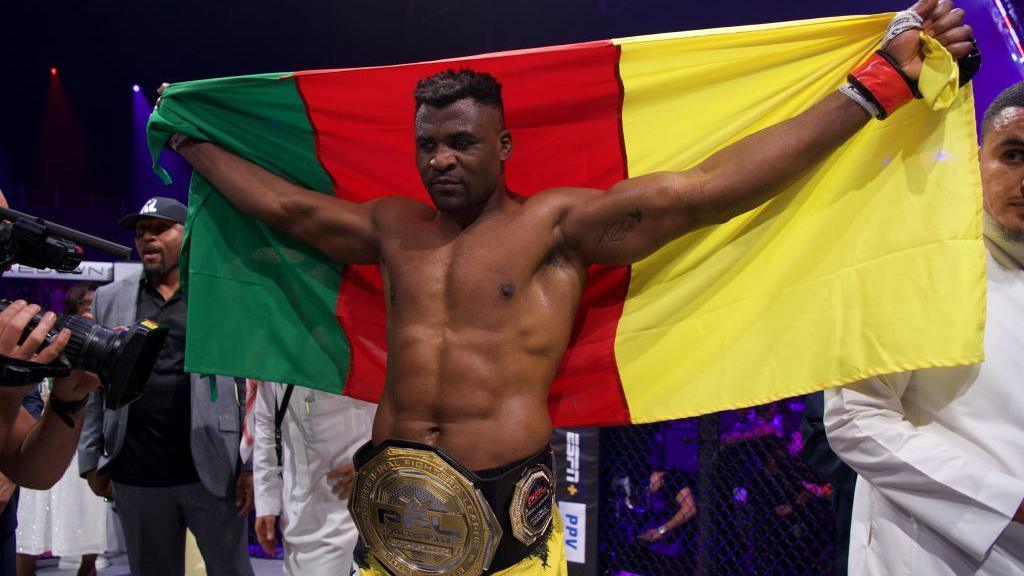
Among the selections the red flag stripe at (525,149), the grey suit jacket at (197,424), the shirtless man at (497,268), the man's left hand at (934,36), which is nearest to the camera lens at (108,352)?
the shirtless man at (497,268)

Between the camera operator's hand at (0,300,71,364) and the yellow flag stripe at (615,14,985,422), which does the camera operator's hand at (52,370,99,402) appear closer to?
the camera operator's hand at (0,300,71,364)

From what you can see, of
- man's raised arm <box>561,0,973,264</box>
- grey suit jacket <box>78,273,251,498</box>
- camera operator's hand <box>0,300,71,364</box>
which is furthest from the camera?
grey suit jacket <box>78,273,251,498</box>

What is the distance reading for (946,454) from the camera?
147 centimetres

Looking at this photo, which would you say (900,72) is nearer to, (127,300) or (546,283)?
(546,283)

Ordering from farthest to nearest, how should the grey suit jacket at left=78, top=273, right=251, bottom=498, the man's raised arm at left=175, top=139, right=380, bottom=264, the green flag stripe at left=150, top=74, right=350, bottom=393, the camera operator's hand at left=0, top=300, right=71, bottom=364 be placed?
the grey suit jacket at left=78, top=273, right=251, bottom=498
the green flag stripe at left=150, top=74, right=350, bottom=393
the man's raised arm at left=175, top=139, right=380, bottom=264
the camera operator's hand at left=0, top=300, right=71, bottom=364

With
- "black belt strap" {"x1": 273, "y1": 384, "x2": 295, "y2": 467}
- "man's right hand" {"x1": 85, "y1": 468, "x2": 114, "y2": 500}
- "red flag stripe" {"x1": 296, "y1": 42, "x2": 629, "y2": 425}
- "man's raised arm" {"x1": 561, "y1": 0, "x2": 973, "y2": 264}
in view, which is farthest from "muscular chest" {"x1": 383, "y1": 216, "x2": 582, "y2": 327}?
"man's right hand" {"x1": 85, "y1": 468, "x2": 114, "y2": 500}

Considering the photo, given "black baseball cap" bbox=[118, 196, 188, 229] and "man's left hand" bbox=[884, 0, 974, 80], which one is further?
"black baseball cap" bbox=[118, 196, 188, 229]

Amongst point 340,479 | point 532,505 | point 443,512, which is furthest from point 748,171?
point 340,479

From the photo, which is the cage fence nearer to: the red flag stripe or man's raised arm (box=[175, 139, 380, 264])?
the red flag stripe

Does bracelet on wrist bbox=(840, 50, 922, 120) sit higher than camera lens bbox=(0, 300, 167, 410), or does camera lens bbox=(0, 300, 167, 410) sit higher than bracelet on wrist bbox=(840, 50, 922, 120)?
bracelet on wrist bbox=(840, 50, 922, 120)

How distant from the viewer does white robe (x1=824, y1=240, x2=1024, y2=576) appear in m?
1.44

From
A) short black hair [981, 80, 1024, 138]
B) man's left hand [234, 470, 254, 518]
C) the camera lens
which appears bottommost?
man's left hand [234, 470, 254, 518]

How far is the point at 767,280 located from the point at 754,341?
0.52ft

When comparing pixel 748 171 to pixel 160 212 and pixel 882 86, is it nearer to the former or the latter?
pixel 882 86
